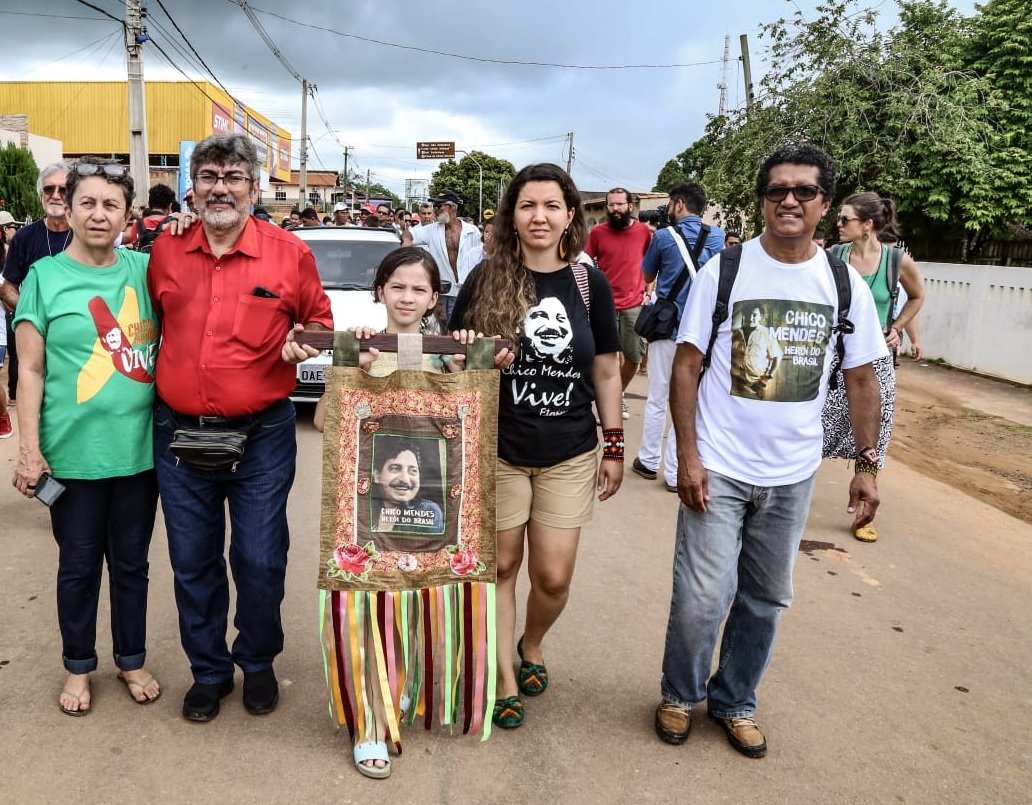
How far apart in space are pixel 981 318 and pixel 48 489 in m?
12.4

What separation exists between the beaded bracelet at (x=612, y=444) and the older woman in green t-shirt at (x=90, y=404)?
1671 mm

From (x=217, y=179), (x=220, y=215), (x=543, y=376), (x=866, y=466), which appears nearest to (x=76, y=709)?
(x=220, y=215)

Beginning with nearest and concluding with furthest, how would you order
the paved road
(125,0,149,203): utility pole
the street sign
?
the paved road → (125,0,149,203): utility pole → the street sign

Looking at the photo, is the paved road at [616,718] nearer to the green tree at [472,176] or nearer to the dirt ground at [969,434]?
the dirt ground at [969,434]

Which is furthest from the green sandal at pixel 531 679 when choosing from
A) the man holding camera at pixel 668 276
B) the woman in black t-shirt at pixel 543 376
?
the man holding camera at pixel 668 276

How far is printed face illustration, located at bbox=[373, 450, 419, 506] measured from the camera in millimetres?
2947

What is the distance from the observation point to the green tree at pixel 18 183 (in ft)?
78.7

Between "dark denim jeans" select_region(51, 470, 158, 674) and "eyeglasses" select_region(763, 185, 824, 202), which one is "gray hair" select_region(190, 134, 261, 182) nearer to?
"dark denim jeans" select_region(51, 470, 158, 674)

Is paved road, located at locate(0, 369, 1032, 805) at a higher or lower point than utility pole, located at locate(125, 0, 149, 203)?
lower

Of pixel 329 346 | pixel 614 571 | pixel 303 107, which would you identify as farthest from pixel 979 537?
pixel 303 107

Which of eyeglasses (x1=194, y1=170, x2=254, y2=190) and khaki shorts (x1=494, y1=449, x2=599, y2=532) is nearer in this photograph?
eyeglasses (x1=194, y1=170, x2=254, y2=190)

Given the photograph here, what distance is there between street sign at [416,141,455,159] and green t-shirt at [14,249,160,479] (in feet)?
226

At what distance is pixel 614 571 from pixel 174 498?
248 cm

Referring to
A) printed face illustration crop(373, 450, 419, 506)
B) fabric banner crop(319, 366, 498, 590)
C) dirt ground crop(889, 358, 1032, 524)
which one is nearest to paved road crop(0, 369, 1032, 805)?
fabric banner crop(319, 366, 498, 590)
